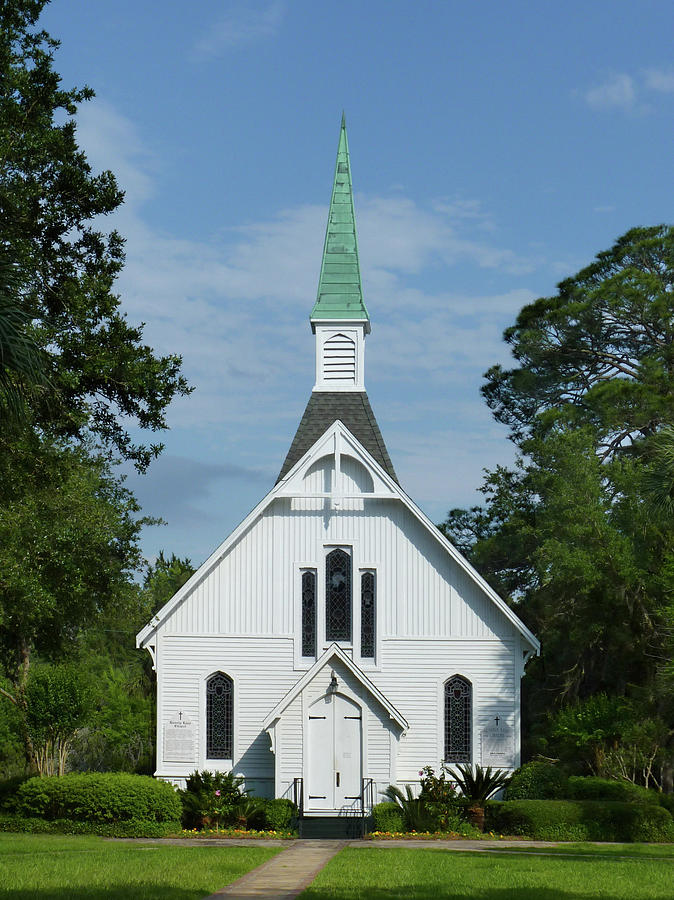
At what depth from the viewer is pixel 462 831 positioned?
2573 cm

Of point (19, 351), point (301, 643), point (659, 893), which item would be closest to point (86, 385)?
point (19, 351)

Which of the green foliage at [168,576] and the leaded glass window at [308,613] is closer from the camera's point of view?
the leaded glass window at [308,613]

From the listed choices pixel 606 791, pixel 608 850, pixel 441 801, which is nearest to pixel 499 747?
pixel 441 801

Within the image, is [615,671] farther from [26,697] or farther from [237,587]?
[26,697]

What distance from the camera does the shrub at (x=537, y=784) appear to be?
87.9 feet

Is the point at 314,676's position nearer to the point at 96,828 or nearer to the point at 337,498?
the point at 337,498

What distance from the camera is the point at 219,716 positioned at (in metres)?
28.8

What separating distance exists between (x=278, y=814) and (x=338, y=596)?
562 centimetres

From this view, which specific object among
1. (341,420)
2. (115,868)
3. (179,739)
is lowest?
(115,868)

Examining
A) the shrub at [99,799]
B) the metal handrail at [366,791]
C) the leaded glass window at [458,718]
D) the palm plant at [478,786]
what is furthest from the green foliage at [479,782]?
the shrub at [99,799]

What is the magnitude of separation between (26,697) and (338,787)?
9109 millimetres

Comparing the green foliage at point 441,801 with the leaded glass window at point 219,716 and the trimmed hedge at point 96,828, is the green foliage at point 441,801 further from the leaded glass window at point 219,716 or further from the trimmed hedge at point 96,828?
the trimmed hedge at point 96,828

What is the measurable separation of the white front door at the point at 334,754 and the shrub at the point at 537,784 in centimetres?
359

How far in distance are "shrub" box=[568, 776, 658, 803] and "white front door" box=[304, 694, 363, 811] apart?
16.2 ft
